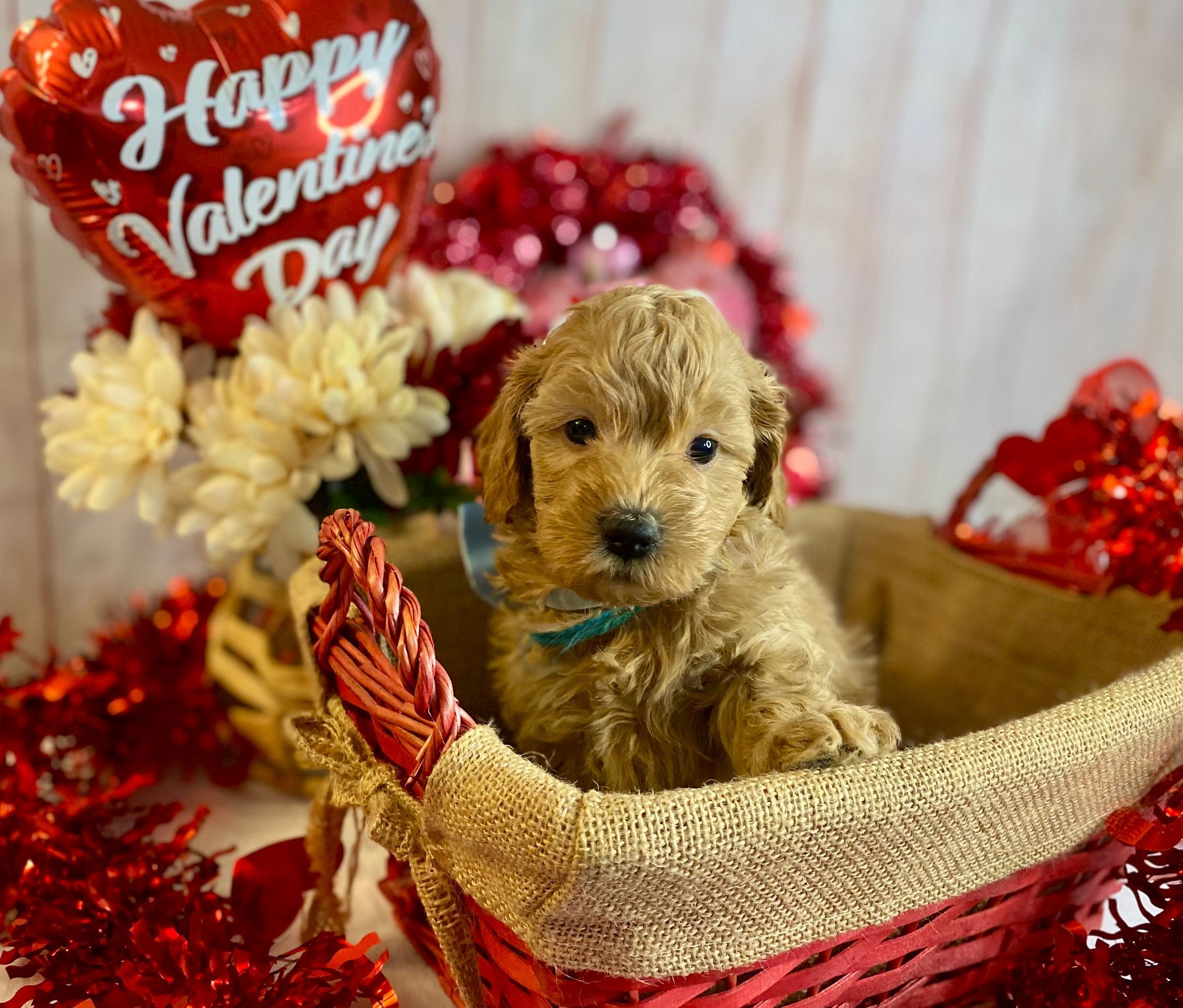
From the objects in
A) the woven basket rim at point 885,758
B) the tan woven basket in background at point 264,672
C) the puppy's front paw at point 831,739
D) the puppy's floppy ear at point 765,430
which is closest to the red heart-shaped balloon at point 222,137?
the tan woven basket in background at point 264,672

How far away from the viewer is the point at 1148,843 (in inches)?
34.5

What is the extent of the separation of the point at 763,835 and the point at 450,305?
2.78ft

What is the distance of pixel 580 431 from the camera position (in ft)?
2.77

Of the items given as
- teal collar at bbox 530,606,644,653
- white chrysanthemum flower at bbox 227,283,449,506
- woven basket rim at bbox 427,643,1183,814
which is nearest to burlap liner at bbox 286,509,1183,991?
woven basket rim at bbox 427,643,1183,814

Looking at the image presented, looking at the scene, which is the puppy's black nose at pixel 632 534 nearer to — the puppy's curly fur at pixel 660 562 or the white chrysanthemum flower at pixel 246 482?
the puppy's curly fur at pixel 660 562

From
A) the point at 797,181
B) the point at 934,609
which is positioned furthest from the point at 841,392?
the point at 934,609

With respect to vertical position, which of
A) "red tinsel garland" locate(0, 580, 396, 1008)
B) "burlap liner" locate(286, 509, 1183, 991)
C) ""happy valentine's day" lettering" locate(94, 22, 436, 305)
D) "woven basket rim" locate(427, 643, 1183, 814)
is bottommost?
"red tinsel garland" locate(0, 580, 396, 1008)

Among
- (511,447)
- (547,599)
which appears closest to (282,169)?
(511,447)

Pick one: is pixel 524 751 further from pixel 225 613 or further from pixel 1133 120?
pixel 1133 120

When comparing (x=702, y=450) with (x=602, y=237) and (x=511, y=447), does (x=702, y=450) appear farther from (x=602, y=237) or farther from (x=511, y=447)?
(x=602, y=237)

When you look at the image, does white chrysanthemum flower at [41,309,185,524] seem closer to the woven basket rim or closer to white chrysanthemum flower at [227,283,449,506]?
white chrysanthemum flower at [227,283,449,506]

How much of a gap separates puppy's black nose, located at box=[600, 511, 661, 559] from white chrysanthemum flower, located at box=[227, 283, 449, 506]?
0.44 m

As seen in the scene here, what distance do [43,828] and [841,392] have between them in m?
1.83

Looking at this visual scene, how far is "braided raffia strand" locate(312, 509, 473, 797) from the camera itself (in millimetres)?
729
